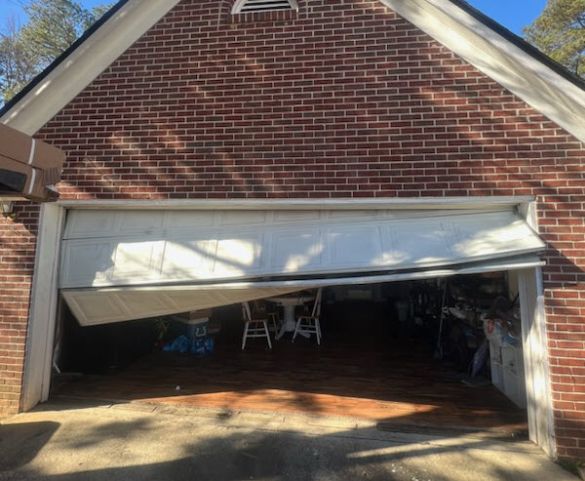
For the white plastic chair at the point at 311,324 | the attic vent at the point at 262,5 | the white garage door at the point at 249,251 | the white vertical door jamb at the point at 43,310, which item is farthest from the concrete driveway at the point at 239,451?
the attic vent at the point at 262,5

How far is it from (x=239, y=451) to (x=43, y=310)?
9.36ft

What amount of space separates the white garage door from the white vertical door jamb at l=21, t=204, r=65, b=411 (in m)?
0.14

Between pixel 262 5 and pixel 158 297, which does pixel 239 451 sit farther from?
pixel 262 5

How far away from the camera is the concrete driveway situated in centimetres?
316

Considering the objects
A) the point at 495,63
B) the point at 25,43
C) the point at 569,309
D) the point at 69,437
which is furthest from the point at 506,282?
the point at 25,43

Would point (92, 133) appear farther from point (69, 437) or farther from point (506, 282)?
point (506, 282)

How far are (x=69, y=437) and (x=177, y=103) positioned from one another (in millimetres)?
3757

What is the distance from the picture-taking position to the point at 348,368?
233 inches

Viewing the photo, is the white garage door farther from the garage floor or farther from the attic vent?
the attic vent

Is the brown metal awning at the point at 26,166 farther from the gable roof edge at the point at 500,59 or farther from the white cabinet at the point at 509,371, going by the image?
the white cabinet at the point at 509,371

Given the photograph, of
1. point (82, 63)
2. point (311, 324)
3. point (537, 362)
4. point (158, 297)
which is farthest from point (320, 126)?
point (311, 324)

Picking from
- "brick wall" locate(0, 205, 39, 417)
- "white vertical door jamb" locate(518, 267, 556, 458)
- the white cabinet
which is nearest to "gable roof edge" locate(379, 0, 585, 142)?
"white vertical door jamb" locate(518, 267, 556, 458)

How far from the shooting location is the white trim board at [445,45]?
375 cm

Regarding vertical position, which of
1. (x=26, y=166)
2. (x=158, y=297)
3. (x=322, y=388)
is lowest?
(x=322, y=388)
